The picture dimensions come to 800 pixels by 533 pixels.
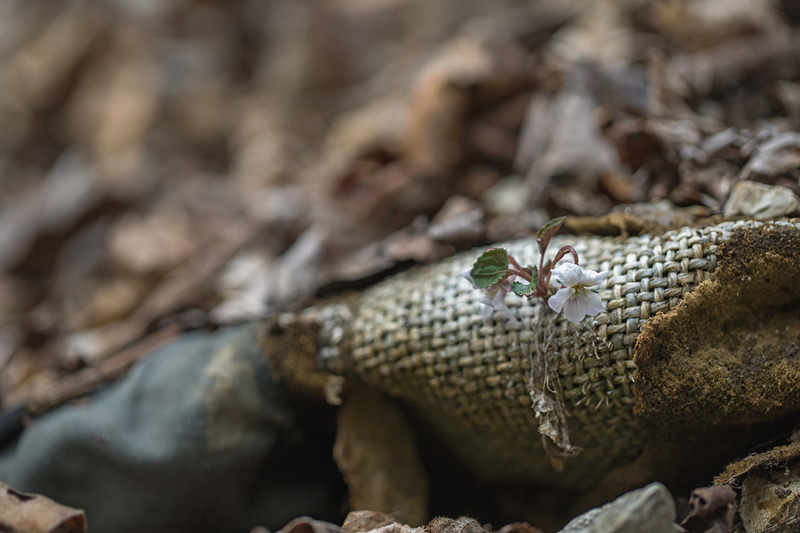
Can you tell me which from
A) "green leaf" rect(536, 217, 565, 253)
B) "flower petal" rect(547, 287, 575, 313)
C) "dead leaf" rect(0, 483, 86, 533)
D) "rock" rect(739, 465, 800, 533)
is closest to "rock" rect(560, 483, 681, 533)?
"rock" rect(739, 465, 800, 533)

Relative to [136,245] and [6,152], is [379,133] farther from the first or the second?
[6,152]

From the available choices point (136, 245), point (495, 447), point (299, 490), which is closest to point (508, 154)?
point (495, 447)

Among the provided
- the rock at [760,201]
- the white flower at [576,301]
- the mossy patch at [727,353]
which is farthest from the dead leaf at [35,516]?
the rock at [760,201]

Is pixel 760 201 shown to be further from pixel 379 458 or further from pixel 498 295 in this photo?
pixel 379 458

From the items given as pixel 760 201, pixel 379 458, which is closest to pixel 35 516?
pixel 379 458

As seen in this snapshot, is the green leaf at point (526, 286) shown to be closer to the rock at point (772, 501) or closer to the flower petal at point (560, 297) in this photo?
the flower petal at point (560, 297)
